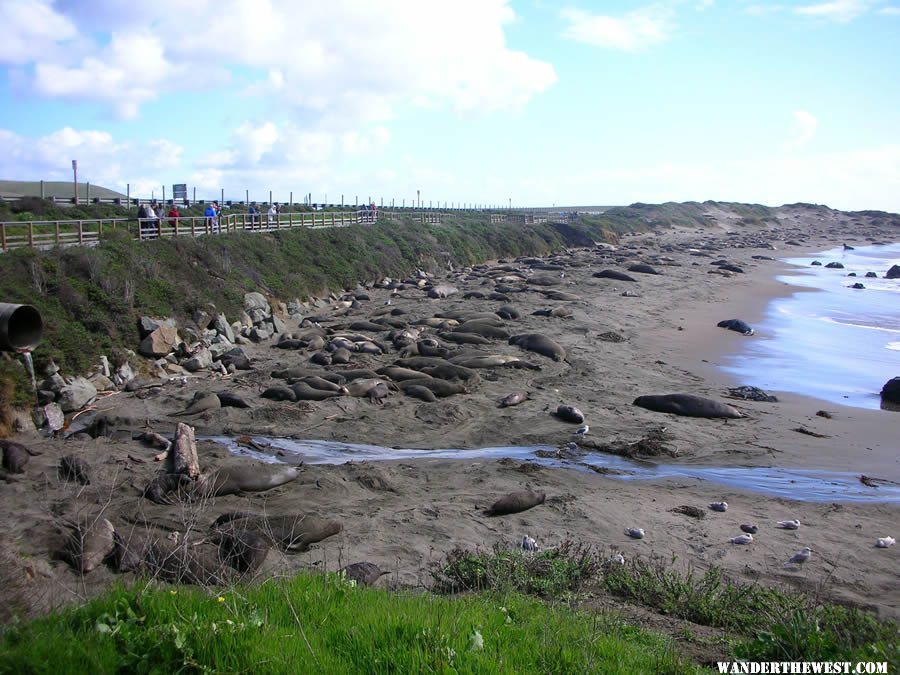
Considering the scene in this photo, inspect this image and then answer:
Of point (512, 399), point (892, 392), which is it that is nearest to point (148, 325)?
point (512, 399)

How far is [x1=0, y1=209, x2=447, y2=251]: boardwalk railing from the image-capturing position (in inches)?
912

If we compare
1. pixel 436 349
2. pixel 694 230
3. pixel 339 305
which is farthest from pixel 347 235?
pixel 694 230

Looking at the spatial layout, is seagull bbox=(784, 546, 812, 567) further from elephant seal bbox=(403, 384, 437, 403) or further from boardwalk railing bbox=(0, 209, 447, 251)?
boardwalk railing bbox=(0, 209, 447, 251)

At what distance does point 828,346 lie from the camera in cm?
2545

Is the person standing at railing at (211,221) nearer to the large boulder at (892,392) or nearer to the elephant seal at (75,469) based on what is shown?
the elephant seal at (75,469)

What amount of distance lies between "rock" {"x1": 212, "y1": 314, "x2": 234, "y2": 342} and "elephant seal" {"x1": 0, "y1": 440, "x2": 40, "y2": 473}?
1199 centimetres

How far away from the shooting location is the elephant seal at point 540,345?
2173cm

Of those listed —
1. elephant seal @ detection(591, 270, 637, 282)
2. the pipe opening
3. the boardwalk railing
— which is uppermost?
the boardwalk railing

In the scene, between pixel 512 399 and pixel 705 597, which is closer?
pixel 705 597

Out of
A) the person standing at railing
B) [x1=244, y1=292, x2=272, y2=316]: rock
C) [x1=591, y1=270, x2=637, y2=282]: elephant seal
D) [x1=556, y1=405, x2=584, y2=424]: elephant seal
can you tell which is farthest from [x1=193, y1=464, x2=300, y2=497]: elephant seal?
[x1=591, y1=270, x2=637, y2=282]: elephant seal

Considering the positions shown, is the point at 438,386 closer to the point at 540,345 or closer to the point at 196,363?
the point at 540,345

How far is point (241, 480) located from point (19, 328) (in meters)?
8.26

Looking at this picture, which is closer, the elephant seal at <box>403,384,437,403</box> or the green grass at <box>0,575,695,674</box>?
the green grass at <box>0,575,695,674</box>

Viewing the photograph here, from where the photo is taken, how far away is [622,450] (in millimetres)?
13680
